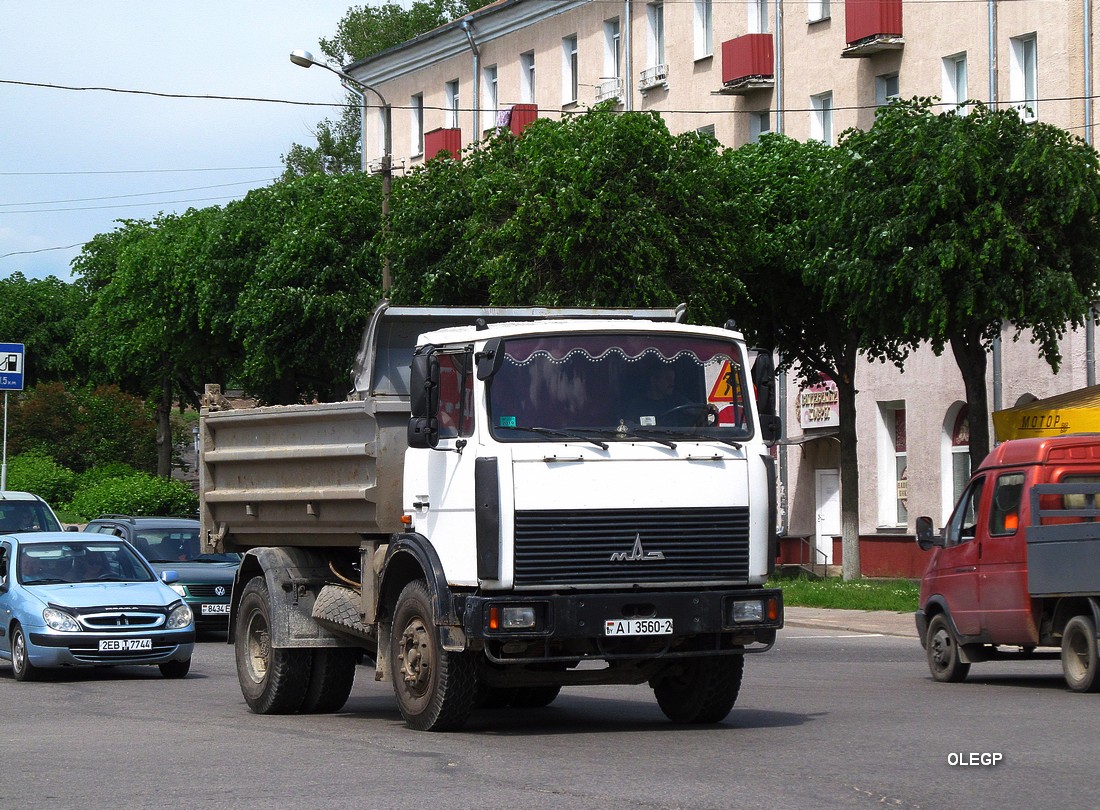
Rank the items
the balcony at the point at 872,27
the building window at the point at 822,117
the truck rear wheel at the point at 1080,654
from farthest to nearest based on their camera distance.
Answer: the building window at the point at 822,117 < the balcony at the point at 872,27 < the truck rear wheel at the point at 1080,654

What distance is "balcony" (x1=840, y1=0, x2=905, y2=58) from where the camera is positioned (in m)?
38.4

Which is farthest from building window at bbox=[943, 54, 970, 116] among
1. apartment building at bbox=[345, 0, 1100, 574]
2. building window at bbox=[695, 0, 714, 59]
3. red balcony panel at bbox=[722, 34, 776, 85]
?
building window at bbox=[695, 0, 714, 59]

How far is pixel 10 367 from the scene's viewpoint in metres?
35.0

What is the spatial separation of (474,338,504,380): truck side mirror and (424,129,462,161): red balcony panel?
4276 centimetres

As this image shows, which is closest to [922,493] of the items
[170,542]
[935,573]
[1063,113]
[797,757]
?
[1063,113]

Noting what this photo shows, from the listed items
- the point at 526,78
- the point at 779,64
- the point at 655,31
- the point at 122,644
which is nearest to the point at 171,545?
the point at 122,644

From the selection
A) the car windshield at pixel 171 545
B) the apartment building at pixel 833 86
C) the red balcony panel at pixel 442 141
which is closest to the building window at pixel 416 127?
the red balcony panel at pixel 442 141

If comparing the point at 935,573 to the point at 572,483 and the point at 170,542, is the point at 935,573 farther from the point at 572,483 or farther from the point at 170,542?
the point at 170,542

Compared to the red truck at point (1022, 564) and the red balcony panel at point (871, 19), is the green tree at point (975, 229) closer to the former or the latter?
the red balcony panel at point (871, 19)

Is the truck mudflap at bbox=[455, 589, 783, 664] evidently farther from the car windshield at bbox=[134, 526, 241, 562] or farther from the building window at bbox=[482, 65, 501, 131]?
the building window at bbox=[482, 65, 501, 131]

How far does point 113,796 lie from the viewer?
366 inches

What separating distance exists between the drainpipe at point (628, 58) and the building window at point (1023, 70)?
13.5m

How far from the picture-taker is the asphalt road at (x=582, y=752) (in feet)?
29.6

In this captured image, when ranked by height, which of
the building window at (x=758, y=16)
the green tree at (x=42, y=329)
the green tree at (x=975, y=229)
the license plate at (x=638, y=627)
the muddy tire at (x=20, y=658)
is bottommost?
the muddy tire at (x=20, y=658)
